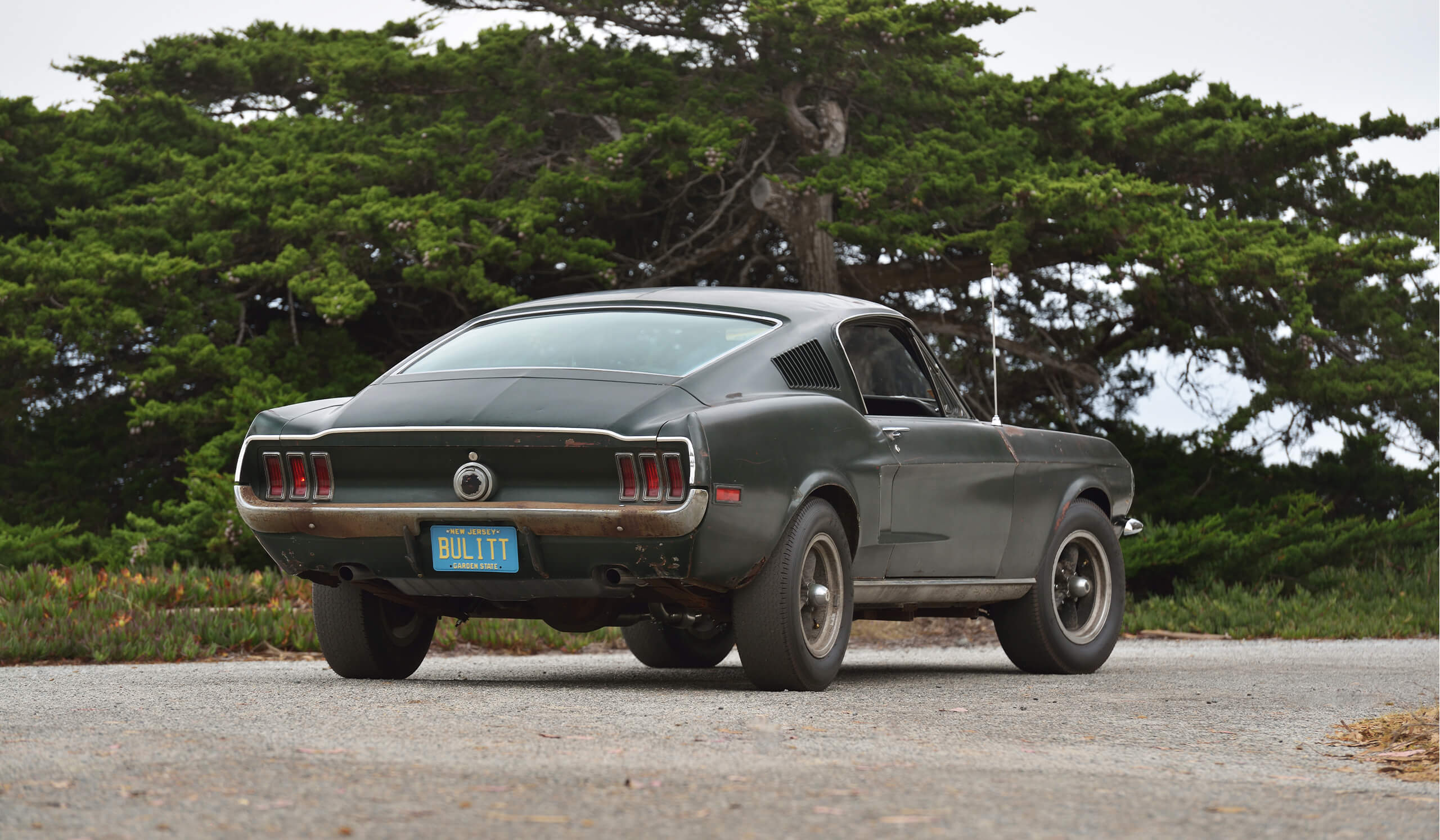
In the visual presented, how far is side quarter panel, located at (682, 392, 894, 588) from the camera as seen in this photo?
550cm

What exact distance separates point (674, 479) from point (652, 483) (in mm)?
80

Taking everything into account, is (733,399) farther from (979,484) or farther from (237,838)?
(237,838)

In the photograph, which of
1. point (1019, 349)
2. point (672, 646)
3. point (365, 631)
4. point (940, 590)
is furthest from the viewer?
point (1019, 349)

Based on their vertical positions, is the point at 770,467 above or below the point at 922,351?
below

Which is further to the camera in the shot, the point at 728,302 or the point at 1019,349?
the point at 1019,349

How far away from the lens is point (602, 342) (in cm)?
625

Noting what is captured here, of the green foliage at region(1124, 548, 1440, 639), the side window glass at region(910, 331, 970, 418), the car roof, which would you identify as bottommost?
the green foliage at region(1124, 548, 1440, 639)

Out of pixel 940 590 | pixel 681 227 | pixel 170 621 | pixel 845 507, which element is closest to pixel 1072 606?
pixel 940 590

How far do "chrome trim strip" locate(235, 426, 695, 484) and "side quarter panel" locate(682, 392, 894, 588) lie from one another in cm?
10

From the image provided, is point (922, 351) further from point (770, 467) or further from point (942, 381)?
point (770, 467)

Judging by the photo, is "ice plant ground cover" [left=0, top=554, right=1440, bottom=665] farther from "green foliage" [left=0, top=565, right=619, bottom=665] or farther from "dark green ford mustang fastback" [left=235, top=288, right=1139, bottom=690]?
"dark green ford mustang fastback" [left=235, top=288, right=1139, bottom=690]

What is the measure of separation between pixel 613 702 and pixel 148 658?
4252 millimetres

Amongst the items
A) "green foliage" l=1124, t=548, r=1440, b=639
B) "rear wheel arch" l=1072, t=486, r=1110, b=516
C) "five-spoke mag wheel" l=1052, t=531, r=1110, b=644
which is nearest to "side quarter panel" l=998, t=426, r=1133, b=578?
"rear wheel arch" l=1072, t=486, r=1110, b=516

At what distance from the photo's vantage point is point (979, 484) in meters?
7.10
